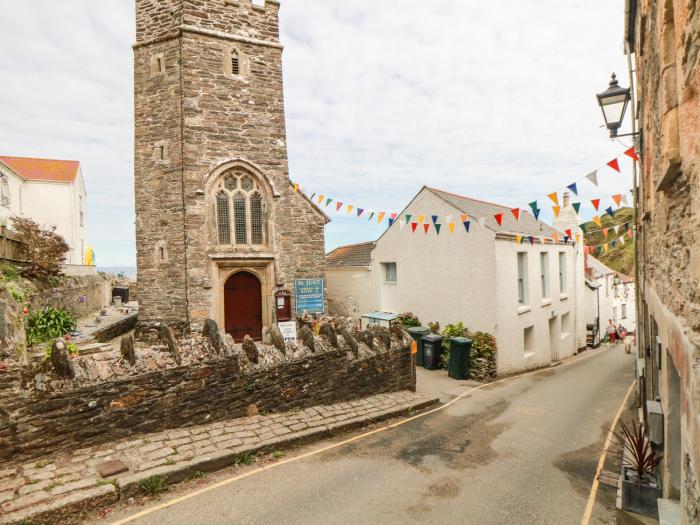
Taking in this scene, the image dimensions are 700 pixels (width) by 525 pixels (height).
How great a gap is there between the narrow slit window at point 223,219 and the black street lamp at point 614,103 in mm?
11591

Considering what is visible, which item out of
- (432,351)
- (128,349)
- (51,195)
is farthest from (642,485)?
(51,195)

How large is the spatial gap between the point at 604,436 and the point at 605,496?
9.64ft

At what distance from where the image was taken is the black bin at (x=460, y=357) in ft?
43.8

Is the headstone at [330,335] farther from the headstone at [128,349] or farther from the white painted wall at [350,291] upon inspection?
the white painted wall at [350,291]

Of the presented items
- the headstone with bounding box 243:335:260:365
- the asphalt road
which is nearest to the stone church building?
the headstone with bounding box 243:335:260:365

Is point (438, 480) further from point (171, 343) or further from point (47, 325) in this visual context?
point (47, 325)

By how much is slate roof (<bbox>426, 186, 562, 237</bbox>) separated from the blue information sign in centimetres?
573

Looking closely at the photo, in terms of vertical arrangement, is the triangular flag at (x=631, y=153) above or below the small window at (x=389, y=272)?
above

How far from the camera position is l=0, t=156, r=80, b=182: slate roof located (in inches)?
1072

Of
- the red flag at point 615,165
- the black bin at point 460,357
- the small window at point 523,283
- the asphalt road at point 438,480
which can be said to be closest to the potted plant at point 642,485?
the asphalt road at point 438,480

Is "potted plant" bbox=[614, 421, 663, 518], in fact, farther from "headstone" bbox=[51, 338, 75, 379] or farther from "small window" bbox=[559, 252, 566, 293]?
"small window" bbox=[559, 252, 566, 293]

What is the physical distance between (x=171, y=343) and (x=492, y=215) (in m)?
13.5

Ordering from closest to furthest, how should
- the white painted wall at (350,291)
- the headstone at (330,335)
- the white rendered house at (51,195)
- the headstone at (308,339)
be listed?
1. the headstone at (308,339)
2. the headstone at (330,335)
3. the white painted wall at (350,291)
4. the white rendered house at (51,195)

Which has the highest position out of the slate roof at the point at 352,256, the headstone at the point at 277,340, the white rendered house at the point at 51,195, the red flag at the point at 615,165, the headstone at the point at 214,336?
the white rendered house at the point at 51,195
